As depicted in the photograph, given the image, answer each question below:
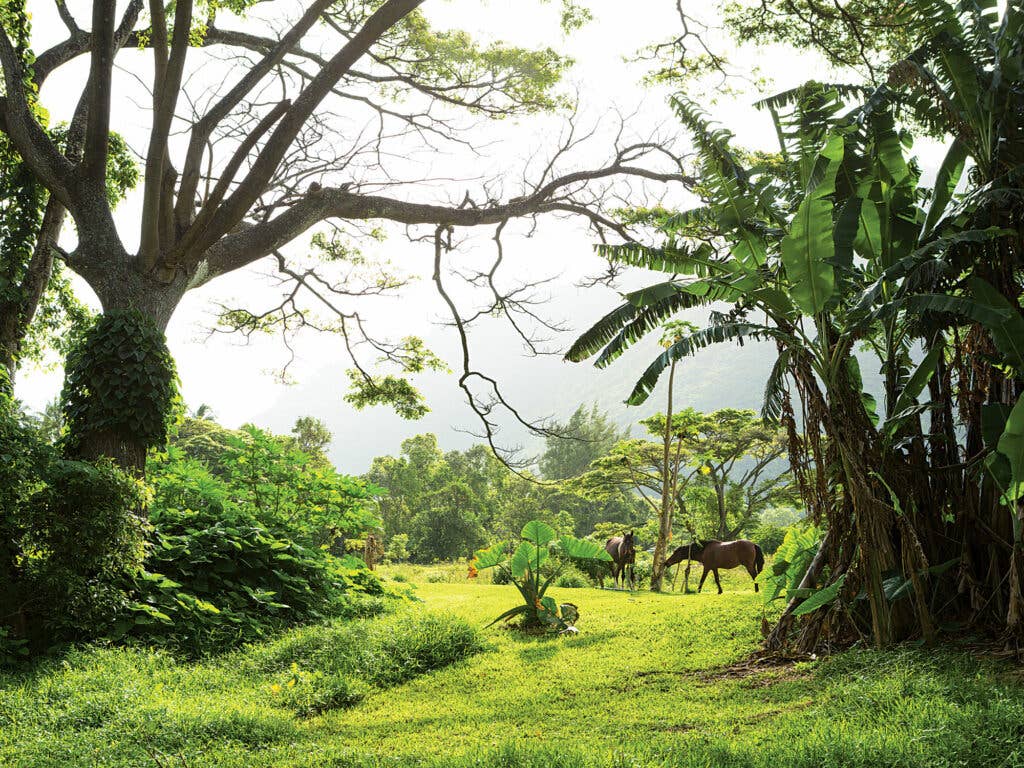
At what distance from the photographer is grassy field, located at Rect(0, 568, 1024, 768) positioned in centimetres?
350

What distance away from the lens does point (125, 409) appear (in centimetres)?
791

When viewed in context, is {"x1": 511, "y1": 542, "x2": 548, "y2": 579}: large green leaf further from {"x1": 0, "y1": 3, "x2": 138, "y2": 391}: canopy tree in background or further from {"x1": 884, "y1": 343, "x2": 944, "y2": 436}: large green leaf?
{"x1": 0, "y1": 3, "x2": 138, "y2": 391}: canopy tree in background

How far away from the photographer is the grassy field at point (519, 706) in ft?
A: 11.5

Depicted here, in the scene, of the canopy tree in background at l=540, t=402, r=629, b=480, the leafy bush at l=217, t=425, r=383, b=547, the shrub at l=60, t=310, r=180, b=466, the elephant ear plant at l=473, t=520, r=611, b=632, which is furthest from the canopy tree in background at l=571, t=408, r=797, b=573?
the canopy tree in background at l=540, t=402, r=629, b=480

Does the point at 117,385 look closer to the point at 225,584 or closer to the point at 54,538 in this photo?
the point at 54,538

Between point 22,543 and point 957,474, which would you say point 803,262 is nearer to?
point 957,474

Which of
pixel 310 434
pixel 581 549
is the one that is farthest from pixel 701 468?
pixel 310 434

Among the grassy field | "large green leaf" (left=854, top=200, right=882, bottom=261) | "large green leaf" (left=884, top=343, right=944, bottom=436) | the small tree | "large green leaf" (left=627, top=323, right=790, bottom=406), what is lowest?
the grassy field

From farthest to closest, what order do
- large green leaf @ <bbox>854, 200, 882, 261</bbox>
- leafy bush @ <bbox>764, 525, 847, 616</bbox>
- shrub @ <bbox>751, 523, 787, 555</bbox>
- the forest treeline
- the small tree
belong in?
the small tree < shrub @ <bbox>751, 523, 787, 555</bbox> < the forest treeline < leafy bush @ <bbox>764, 525, 847, 616</bbox> < large green leaf @ <bbox>854, 200, 882, 261</bbox>

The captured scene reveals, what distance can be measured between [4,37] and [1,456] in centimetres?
550

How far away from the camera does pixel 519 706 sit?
17.0 ft

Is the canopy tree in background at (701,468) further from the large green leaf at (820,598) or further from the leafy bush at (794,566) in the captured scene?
the large green leaf at (820,598)

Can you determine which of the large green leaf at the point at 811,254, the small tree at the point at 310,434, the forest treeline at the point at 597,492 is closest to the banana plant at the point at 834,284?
the large green leaf at the point at 811,254

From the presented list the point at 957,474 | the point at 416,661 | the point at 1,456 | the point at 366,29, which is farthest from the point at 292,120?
the point at 957,474
